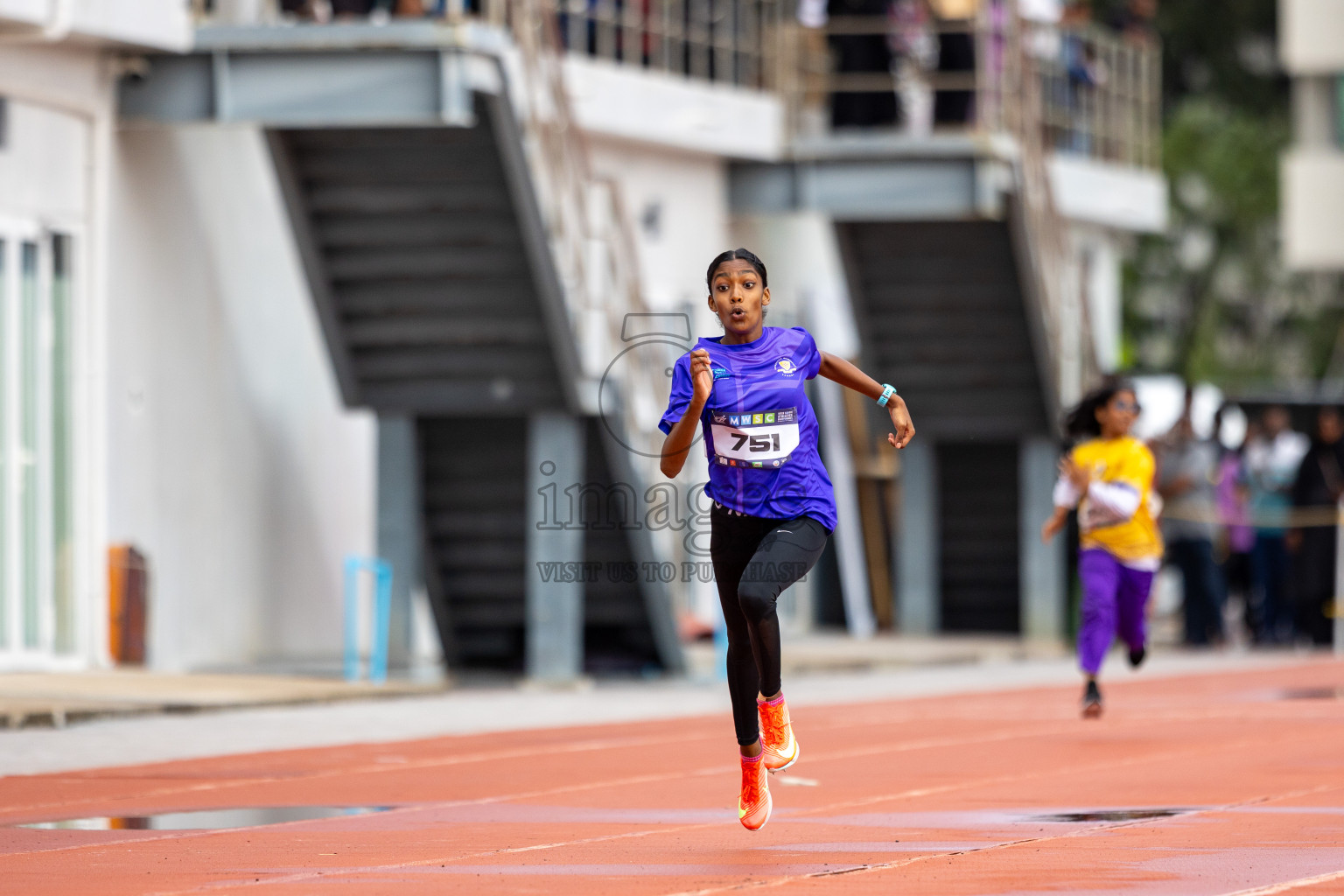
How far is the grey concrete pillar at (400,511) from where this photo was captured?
19844 mm

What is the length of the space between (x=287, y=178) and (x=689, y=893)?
11.4 m

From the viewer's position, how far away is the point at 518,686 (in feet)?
64.2

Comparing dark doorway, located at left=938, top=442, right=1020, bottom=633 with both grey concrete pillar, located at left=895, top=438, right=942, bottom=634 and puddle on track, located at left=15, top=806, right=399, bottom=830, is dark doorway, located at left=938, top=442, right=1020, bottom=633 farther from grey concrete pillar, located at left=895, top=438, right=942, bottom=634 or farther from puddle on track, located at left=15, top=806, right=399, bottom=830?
puddle on track, located at left=15, top=806, right=399, bottom=830

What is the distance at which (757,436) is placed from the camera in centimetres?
943

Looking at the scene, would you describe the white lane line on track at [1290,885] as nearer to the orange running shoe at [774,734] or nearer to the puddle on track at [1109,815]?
the puddle on track at [1109,815]

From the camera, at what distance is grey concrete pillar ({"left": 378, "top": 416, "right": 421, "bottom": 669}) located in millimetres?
19844

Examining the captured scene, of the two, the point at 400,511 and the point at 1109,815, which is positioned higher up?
the point at 400,511

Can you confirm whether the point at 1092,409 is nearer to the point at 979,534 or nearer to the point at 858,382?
the point at 858,382

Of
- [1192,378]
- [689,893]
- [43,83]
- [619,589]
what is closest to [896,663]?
[619,589]

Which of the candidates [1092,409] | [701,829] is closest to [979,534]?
[1092,409]

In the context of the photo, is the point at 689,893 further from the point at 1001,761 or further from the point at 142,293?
the point at 142,293

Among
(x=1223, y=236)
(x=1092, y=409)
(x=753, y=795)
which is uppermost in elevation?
(x=1223, y=236)

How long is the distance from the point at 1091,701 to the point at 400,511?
6288 mm

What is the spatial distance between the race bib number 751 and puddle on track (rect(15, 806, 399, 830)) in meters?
2.40
